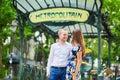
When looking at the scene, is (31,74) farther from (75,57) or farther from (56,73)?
(75,57)

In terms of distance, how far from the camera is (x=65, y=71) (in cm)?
997

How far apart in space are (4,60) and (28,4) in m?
27.0

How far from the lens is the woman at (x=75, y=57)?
31.6 ft

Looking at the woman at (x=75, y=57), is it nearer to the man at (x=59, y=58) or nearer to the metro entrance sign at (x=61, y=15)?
the man at (x=59, y=58)

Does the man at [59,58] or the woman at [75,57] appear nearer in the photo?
the woman at [75,57]

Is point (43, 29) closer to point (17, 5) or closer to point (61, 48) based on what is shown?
point (17, 5)

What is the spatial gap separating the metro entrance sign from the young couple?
3.38 m

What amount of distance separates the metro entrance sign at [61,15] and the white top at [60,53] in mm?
3405

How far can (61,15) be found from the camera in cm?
1322

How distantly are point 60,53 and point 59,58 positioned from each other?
111 mm

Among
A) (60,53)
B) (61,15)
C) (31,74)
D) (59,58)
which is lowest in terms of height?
(31,74)

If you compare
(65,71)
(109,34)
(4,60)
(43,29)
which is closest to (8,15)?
(43,29)

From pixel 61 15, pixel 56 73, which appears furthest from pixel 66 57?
pixel 61 15

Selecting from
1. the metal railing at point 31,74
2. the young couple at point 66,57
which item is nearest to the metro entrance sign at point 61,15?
the metal railing at point 31,74
